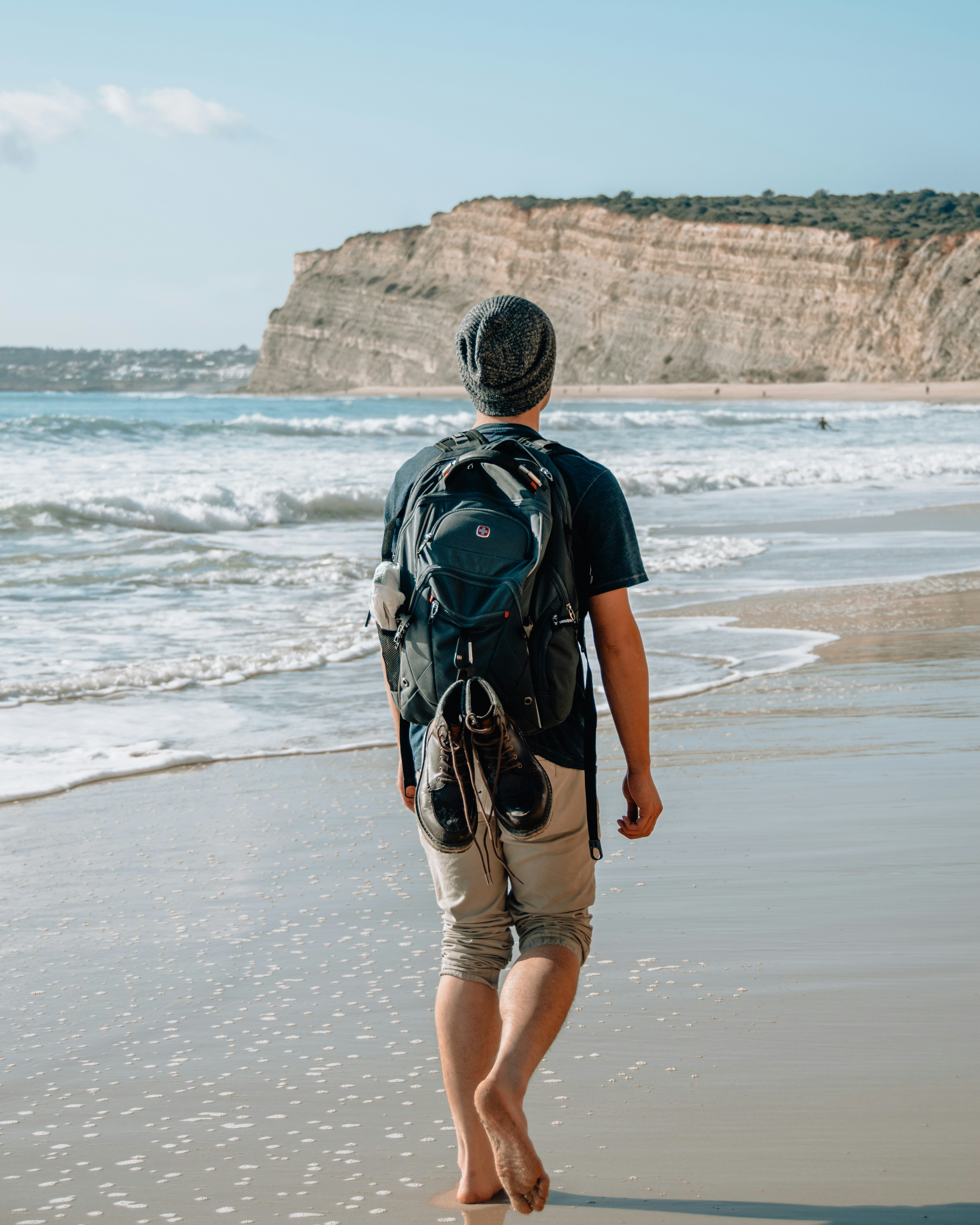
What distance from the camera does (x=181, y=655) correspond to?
6.65 meters

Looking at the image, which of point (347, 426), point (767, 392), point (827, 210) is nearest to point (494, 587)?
point (347, 426)

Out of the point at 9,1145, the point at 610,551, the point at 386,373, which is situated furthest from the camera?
the point at 386,373

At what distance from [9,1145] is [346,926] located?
3.42 ft

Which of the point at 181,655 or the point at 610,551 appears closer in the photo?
the point at 610,551

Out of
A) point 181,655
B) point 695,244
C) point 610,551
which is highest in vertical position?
point 695,244

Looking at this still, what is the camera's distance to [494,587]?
1.70 metres

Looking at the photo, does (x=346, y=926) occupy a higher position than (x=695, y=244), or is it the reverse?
(x=695, y=244)

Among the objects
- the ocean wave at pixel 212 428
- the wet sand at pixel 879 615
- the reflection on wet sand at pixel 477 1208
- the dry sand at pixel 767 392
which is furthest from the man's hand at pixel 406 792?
the dry sand at pixel 767 392

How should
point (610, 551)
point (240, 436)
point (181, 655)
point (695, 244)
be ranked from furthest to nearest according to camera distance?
point (695, 244), point (240, 436), point (181, 655), point (610, 551)

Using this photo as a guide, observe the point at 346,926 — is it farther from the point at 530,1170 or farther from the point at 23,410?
the point at 23,410

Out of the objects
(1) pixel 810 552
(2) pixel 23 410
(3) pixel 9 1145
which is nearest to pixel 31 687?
(3) pixel 9 1145

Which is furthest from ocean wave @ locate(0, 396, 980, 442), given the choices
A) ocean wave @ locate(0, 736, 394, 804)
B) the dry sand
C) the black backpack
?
the black backpack

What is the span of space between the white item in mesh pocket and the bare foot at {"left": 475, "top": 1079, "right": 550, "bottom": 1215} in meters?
0.67

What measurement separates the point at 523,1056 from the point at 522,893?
260 millimetres
